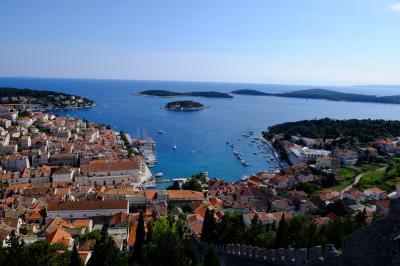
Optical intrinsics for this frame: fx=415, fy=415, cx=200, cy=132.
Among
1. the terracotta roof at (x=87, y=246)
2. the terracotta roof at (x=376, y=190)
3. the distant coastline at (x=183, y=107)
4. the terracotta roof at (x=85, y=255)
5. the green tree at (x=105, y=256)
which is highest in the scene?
the green tree at (x=105, y=256)

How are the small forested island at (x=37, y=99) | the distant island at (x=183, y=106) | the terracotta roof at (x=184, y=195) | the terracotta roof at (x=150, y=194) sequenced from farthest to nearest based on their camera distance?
the distant island at (x=183, y=106), the small forested island at (x=37, y=99), the terracotta roof at (x=184, y=195), the terracotta roof at (x=150, y=194)

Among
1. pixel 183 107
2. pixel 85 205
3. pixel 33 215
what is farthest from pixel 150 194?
pixel 183 107

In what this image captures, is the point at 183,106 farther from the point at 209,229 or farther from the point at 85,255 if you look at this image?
the point at 85,255

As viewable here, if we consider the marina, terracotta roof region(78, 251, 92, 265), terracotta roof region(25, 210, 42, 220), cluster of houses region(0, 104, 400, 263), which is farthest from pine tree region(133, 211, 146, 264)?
the marina

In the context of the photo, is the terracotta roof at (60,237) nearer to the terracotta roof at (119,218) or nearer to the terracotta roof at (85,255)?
the terracotta roof at (85,255)

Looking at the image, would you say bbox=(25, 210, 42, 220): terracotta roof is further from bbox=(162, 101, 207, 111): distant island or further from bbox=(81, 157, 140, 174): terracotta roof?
bbox=(162, 101, 207, 111): distant island

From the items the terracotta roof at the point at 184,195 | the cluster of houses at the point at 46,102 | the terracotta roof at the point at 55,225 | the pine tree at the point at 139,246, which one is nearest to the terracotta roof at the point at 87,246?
the pine tree at the point at 139,246

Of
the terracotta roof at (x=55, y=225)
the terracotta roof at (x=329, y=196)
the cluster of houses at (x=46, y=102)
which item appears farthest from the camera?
the cluster of houses at (x=46, y=102)

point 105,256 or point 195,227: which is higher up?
point 105,256

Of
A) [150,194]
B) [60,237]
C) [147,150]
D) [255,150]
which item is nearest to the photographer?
[60,237]

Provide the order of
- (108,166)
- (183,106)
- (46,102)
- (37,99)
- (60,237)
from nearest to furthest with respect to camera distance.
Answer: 1. (60,237)
2. (108,166)
3. (37,99)
4. (46,102)
5. (183,106)
